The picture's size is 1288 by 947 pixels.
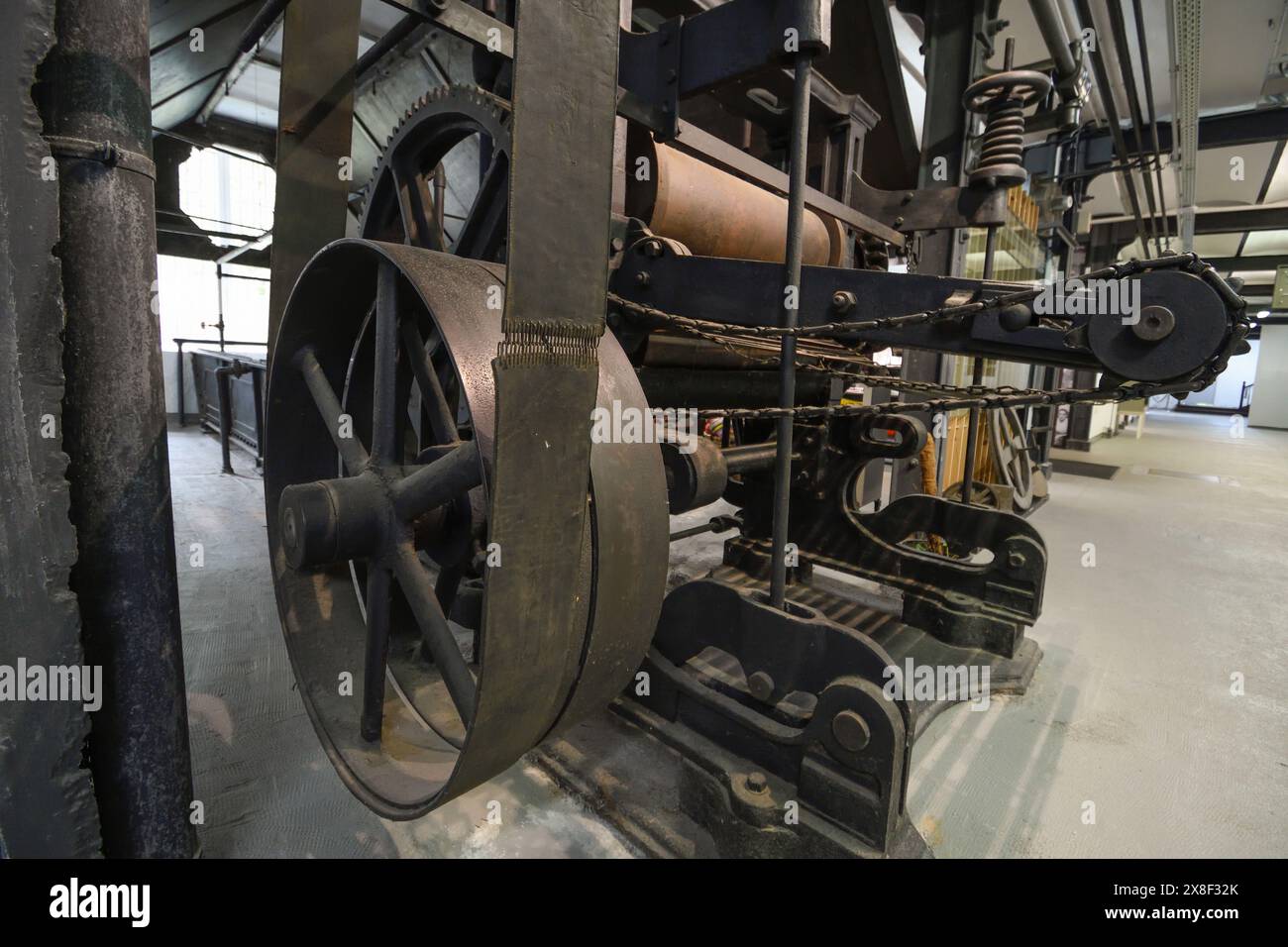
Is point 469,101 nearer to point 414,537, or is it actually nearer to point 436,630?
point 414,537

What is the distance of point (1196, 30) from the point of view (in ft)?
10.4

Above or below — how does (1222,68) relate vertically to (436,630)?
above

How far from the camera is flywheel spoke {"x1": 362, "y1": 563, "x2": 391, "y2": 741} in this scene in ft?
4.58

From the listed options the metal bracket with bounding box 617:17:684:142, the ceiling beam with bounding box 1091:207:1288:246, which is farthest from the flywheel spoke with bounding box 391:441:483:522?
the ceiling beam with bounding box 1091:207:1288:246

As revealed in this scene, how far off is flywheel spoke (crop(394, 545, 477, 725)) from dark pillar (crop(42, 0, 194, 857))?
1.40ft

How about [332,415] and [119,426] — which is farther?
[332,415]

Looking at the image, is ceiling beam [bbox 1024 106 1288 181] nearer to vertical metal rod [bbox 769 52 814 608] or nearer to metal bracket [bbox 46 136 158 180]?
vertical metal rod [bbox 769 52 814 608]

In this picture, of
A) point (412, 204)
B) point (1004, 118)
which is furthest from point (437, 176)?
point (1004, 118)

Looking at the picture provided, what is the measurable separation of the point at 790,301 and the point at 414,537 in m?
0.94

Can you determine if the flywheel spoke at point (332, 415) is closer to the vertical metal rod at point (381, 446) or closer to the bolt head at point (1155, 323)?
the vertical metal rod at point (381, 446)

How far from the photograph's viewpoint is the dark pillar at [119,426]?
1038mm

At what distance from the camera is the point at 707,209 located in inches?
79.7

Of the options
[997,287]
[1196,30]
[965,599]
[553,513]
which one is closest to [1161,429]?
[1196,30]

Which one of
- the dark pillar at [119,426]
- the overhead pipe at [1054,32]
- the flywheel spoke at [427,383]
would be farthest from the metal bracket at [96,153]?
the overhead pipe at [1054,32]
